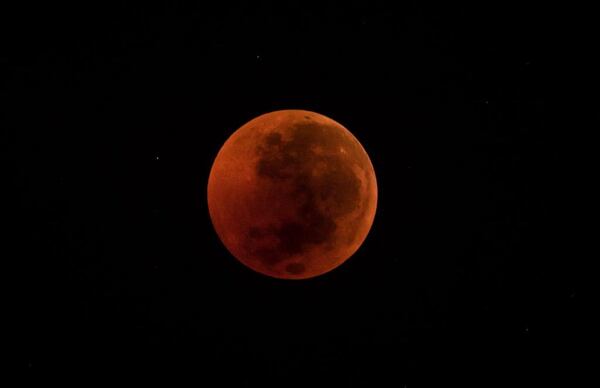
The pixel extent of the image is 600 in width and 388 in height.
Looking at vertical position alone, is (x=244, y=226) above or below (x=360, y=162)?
below

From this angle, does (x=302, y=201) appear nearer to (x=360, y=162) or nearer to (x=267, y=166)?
(x=267, y=166)

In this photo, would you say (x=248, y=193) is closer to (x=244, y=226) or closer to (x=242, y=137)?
(x=244, y=226)

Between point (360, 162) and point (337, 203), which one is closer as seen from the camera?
point (337, 203)

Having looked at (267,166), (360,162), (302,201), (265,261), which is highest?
(360,162)

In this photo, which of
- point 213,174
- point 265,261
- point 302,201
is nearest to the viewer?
point 302,201

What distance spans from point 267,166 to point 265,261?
816mm

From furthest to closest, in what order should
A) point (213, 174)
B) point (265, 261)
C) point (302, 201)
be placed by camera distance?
point (213, 174) < point (265, 261) < point (302, 201)

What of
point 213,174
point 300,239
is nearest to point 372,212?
point 300,239

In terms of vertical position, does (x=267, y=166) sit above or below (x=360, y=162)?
below

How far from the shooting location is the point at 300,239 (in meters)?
3.37

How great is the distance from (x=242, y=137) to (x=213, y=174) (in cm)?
44

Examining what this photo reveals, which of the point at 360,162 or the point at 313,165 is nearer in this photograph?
the point at 313,165

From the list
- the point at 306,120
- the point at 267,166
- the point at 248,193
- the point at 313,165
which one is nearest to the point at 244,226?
the point at 248,193

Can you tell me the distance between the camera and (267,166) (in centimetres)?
333
